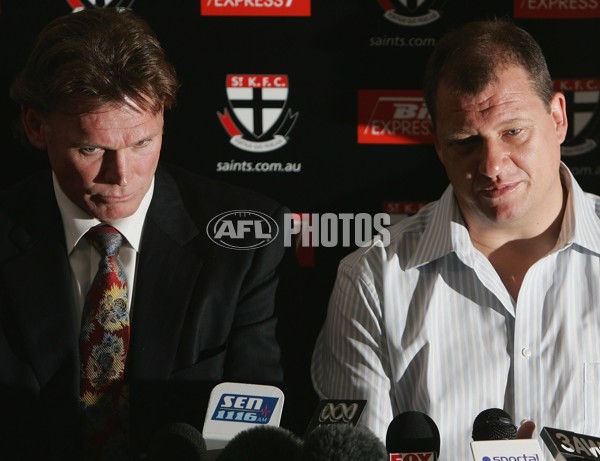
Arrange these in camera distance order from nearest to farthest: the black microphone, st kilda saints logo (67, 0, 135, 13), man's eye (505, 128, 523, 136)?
1. the black microphone
2. man's eye (505, 128, 523, 136)
3. st kilda saints logo (67, 0, 135, 13)

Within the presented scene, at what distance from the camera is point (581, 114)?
238 centimetres

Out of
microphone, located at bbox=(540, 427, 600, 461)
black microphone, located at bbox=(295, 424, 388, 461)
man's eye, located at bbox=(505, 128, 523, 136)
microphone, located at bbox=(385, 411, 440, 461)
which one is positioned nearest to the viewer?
black microphone, located at bbox=(295, 424, 388, 461)

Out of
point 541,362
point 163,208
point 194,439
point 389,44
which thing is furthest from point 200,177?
point 194,439

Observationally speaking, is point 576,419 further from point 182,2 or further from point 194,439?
point 182,2

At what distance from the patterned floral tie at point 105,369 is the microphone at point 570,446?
123 centimetres

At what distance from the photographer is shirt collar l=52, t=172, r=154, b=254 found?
221 cm

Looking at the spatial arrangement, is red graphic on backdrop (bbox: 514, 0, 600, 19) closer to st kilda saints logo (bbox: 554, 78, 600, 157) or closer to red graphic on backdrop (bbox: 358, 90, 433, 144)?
st kilda saints logo (bbox: 554, 78, 600, 157)

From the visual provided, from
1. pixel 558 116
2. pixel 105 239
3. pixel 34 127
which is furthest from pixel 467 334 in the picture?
pixel 34 127

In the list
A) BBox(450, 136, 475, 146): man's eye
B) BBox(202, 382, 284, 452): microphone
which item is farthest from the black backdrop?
BBox(202, 382, 284, 452): microphone

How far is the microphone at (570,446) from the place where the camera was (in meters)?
1.20

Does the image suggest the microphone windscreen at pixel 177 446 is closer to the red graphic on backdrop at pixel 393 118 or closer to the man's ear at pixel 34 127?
the man's ear at pixel 34 127

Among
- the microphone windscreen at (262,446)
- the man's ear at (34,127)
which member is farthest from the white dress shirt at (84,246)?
the microphone windscreen at (262,446)

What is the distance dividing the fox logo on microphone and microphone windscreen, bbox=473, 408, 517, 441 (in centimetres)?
34

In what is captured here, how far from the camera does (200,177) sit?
7.80ft
